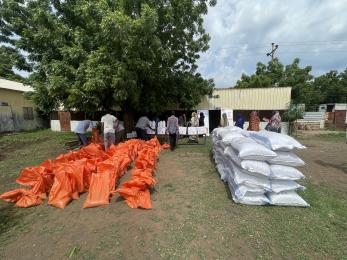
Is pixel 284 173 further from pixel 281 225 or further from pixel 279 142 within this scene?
pixel 281 225

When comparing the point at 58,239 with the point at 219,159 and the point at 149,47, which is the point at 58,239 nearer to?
the point at 219,159

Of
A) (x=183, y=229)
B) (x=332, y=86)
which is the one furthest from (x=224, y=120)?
(x=332, y=86)

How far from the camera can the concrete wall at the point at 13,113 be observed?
→ 54.0 ft

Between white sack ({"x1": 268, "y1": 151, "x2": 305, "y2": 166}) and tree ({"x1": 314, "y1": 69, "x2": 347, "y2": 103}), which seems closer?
white sack ({"x1": 268, "y1": 151, "x2": 305, "y2": 166})

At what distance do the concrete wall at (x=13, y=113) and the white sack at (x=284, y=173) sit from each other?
18710 millimetres

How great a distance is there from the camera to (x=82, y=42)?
8945mm

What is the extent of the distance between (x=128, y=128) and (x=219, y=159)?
22.8 ft

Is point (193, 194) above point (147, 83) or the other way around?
the other way around

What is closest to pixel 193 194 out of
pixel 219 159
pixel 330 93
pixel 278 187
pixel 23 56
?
pixel 278 187

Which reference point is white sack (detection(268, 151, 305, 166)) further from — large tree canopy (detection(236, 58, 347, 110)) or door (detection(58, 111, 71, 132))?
large tree canopy (detection(236, 58, 347, 110))

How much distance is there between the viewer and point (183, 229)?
3.14 m

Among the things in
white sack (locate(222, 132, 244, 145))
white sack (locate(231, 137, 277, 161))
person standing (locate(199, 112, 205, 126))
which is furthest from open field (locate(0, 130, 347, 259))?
person standing (locate(199, 112, 205, 126))

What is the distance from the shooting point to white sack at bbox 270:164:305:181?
12.6ft

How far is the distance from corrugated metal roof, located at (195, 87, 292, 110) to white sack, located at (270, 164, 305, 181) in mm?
11990
